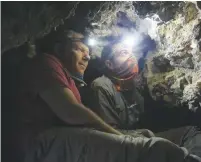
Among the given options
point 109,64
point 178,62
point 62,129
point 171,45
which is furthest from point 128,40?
point 62,129

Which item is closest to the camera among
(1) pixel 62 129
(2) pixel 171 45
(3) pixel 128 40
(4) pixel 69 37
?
(1) pixel 62 129

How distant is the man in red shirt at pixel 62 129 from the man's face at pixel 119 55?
1.55 feet

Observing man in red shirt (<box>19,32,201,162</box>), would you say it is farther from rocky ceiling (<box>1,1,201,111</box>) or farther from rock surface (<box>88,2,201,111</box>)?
rock surface (<box>88,2,201,111</box>)

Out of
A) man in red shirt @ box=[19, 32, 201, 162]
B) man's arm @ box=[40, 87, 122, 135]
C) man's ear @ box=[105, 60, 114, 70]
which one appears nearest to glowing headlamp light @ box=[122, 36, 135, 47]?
man's ear @ box=[105, 60, 114, 70]

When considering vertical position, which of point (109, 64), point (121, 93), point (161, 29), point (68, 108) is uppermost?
point (161, 29)

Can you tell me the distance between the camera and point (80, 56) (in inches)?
139

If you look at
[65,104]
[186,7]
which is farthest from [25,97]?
[186,7]

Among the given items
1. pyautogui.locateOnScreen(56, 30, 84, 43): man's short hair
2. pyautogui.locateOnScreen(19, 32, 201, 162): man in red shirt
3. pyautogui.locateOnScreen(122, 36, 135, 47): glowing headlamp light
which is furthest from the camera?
pyautogui.locateOnScreen(122, 36, 135, 47): glowing headlamp light

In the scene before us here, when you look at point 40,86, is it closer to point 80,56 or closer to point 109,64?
point 80,56

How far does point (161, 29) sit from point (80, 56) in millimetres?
919

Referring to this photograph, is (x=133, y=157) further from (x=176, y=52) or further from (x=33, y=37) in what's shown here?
(x=33, y=37)

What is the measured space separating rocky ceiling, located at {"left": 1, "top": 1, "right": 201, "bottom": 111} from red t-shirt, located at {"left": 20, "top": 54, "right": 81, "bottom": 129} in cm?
39

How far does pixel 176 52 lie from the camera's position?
12.2ft

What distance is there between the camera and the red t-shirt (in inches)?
132
